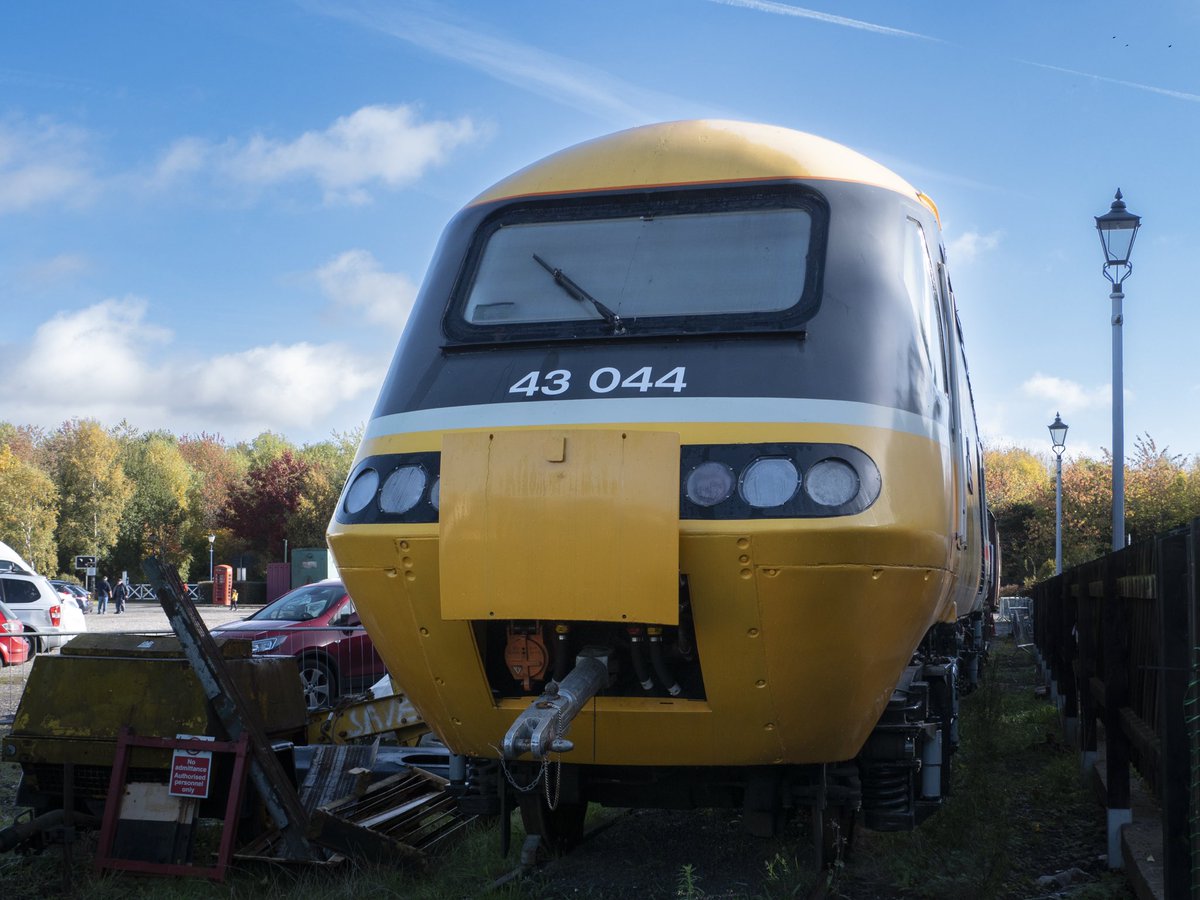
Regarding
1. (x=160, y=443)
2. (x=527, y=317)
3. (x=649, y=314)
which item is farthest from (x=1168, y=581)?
(x=160, y=443)

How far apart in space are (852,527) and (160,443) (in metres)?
87.9

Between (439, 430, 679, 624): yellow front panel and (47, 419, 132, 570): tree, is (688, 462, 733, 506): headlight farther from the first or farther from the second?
(47, 419, 132, 570): tree

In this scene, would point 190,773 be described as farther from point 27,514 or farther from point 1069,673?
point 27,514

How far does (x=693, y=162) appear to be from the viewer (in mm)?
5305

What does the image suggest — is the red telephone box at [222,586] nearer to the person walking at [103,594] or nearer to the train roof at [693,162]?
the person walking at [103,594]

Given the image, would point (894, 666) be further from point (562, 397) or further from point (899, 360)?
point (562, 397)

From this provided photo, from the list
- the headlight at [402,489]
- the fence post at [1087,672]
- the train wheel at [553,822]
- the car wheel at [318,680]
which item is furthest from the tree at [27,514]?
the headlight at [402,489]

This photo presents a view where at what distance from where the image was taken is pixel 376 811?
23.0ft

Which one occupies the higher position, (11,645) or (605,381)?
(605,381)

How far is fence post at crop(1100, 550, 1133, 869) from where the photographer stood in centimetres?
622

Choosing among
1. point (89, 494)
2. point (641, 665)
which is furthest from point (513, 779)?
point (89, 494)

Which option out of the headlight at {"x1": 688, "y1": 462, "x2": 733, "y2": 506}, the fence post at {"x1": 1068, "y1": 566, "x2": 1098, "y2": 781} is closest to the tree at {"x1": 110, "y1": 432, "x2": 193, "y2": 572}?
the fence post at {"x1": 1068, "y1": 566, "x2": 1098, "y2": 781}

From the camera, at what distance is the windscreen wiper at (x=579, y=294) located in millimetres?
4934

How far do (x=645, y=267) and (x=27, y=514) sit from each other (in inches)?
2585
